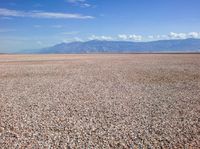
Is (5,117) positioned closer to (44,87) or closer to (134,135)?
(134,135)

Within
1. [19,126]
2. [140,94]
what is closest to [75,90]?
[140,94]

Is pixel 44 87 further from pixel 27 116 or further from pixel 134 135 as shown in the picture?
pixel 134 135

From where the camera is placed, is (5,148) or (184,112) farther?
(184,112)

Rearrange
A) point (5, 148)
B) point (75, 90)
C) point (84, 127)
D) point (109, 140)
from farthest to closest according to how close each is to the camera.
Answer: point (75, 90) < point (84, 127) < point (109, 140) < point (5, 148)

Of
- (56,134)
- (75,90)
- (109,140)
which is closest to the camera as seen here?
Answer: (109,140)

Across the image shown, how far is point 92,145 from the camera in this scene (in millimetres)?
6672

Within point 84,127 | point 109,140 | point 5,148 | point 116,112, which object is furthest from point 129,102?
point 5,148

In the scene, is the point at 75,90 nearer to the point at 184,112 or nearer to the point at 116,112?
the point at 116,112

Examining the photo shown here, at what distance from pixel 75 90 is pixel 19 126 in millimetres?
6891

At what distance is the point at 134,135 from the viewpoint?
7.37 m

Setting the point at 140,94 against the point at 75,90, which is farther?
the point at 75,90

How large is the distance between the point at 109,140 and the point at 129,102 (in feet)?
16.1

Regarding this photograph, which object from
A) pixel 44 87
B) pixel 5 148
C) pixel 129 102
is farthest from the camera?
pixel 44 87

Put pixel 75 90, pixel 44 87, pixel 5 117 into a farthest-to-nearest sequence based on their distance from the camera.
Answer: pixel 44 87 → pixel 75 90 → pixel 5 117
